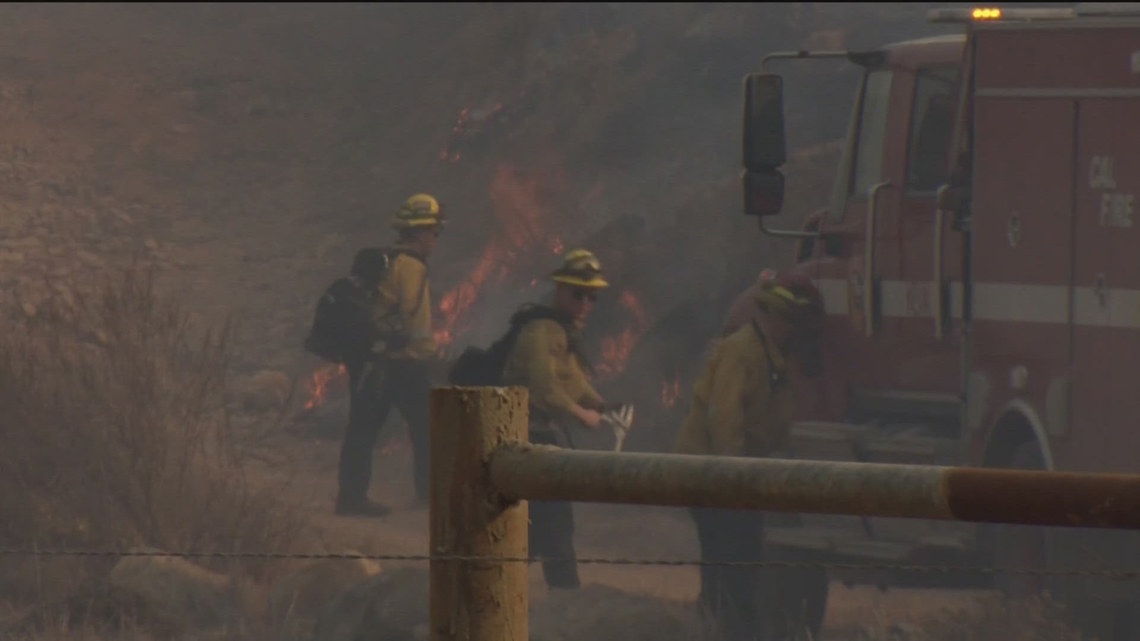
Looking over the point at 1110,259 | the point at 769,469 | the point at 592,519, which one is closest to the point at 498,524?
the point at 769,469

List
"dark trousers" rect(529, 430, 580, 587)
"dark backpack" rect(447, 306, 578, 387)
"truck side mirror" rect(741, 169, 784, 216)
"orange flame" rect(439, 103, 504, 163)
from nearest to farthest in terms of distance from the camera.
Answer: "truck side mirror" rect(741, 169, 784, 216), "dark backpack" rect(447, 306, 578, 387), "dark trousers" rect(529, 430, 580, 587), "orange flame" rect(439, 103, 504, 163)

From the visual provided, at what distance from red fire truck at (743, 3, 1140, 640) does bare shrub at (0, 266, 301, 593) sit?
8.64ft

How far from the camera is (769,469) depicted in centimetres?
302

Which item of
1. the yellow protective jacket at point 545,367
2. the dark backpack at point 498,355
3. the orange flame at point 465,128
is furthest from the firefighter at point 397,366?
the orange flame at point 465,128

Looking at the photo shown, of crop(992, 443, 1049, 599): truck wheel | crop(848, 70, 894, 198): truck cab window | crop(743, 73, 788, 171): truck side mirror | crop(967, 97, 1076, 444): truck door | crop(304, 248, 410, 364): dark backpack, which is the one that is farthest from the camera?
crop(304, 248, 410, 364): dark backpack

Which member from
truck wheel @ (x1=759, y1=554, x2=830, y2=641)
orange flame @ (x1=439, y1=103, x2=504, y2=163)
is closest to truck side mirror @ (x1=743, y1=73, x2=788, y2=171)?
truck wheel @ (x1=759, y1=554, x2=830, y2=641)

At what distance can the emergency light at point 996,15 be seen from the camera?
23.9 feet

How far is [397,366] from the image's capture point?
11.9 meters

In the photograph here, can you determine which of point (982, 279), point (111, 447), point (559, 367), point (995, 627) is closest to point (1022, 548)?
point (995, 627)

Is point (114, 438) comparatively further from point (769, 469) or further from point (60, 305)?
point (769, 469)

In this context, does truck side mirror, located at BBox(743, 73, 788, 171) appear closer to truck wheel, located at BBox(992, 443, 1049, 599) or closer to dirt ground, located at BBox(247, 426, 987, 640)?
truck wheel, located at BBox(992, 443, 1049, 599)

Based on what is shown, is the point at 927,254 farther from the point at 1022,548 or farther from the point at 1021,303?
the point at 1022,548

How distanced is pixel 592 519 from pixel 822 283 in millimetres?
3896

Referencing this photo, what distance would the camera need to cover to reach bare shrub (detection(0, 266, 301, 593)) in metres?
8.41
